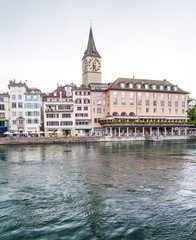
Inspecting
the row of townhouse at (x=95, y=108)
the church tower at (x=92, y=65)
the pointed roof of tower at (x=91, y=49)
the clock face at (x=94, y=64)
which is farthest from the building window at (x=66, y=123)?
the pointed roof of tower at (x=91, y=49)

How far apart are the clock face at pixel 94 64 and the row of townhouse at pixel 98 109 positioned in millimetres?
23496

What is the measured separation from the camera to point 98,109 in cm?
A: 7081

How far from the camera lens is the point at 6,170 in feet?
64.9

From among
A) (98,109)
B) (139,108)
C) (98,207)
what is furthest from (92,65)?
(98,207)

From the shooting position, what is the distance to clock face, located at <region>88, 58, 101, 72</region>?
9478 centimetres

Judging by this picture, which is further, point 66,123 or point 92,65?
point 92,65

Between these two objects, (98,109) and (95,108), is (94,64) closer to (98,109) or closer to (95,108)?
(98,109)

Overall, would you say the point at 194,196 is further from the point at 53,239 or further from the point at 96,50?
the point at 96,50

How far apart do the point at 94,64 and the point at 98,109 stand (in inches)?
1325

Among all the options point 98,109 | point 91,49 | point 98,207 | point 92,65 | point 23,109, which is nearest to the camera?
point 98,207

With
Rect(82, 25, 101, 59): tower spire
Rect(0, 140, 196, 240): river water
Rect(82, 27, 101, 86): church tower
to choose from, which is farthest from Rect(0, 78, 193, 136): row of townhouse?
Rect(0, 140, 196, 240): river water

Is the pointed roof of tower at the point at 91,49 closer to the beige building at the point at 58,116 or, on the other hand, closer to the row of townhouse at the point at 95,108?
the row of townhouse at the point at 95,108

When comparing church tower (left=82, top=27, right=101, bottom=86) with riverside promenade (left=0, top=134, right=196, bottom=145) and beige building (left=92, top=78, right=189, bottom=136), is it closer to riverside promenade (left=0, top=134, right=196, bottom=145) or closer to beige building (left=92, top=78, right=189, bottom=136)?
beige building (left=92, top=78, right=189, bottom=136)

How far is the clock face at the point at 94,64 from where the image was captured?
94.8 meters
